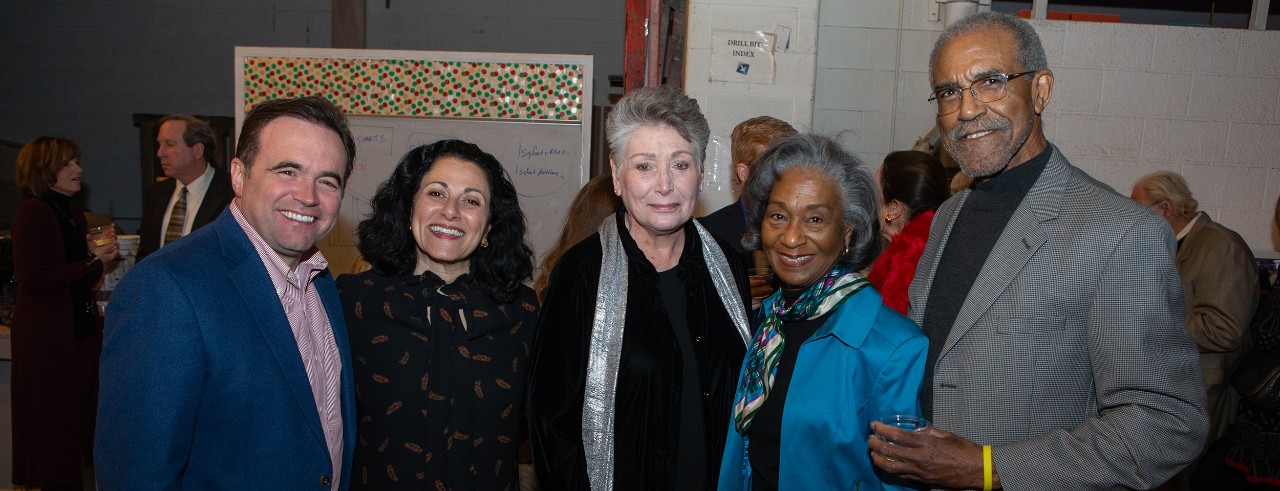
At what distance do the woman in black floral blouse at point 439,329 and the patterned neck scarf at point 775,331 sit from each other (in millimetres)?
576

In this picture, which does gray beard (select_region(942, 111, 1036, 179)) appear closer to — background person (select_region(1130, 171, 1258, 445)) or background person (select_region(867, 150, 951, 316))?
background person (select_region(867, 150, 951, 316))

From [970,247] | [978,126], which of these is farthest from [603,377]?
[978,126]

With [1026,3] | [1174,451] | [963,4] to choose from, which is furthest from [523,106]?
[1026,3]

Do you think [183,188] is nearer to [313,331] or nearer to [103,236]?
[103,236]

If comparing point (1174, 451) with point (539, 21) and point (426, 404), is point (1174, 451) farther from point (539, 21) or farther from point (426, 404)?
point (539, 21)

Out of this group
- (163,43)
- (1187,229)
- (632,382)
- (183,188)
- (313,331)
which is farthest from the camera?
(163,43)

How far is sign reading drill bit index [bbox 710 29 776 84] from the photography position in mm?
4160

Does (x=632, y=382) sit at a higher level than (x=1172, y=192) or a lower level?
lower

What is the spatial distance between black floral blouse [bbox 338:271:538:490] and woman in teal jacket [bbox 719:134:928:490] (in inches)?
23.0

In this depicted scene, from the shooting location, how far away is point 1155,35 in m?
4.49

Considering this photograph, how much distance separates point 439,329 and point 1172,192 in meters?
3.74

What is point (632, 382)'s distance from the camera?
200 cm

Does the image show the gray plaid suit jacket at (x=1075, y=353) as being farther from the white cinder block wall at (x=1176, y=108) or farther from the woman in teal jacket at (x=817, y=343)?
the white cinder block wall at (x=1176, y=108)

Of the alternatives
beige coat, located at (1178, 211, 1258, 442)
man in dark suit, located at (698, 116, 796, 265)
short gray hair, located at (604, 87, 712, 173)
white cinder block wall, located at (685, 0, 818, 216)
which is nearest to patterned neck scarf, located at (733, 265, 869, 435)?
short gray hair, located at (604, 87, 712, 173)
